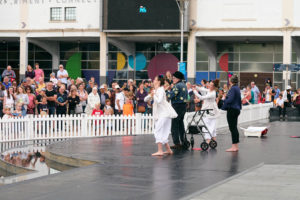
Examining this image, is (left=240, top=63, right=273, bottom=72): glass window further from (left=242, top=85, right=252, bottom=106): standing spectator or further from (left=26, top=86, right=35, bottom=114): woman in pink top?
(left=26, top=86, right=35, bottom=114): woman in pink top

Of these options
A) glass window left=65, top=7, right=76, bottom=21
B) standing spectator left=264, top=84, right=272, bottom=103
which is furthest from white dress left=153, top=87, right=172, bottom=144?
glass window left=65, top=7, right=76, bottom=21

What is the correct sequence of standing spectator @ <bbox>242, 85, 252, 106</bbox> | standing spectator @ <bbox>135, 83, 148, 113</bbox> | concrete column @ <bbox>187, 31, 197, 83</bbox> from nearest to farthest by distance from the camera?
standing spectator @ <bbox>135, 83, 148, 113</bbox>
standing spectator @ <bbox>242, 85, 252, 106</bbox>
concrete column @ <bbox>187, 31, 197, 83</bbox>

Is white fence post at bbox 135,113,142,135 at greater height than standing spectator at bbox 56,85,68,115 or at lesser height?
lesser

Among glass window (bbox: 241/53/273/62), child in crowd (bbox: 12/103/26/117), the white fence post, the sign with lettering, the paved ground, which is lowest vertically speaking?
the paved ground

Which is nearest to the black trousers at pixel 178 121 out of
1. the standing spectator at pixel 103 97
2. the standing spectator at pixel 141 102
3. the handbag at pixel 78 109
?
the handbag at pixel 78 109

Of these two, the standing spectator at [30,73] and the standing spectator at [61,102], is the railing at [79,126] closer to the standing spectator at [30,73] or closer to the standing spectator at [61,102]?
the standing spectator at [61,102]

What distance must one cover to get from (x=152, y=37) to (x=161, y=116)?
29034mm

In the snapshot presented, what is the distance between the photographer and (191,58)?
4134 cm

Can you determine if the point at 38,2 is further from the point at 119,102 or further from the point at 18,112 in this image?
the point at 18,112

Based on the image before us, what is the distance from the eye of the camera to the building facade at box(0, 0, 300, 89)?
4000 cm

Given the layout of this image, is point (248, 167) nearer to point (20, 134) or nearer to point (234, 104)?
point (234, 104)

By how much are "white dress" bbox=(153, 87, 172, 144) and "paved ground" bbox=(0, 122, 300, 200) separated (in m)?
0.52

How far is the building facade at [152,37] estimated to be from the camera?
40000 mm

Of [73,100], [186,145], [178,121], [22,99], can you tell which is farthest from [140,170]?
[73,100]
